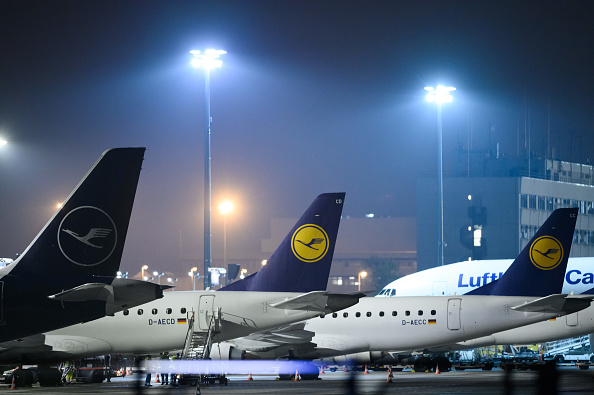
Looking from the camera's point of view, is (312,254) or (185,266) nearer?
(312,254)

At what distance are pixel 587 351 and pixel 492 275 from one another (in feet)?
41.4

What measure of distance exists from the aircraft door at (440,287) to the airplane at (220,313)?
25.3 meters

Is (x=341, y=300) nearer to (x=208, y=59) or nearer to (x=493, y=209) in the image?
(x=208, y=59)

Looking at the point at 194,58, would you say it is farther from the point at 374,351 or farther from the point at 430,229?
the point at 430,229

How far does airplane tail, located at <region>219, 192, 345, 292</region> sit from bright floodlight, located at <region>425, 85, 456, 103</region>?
148 feet

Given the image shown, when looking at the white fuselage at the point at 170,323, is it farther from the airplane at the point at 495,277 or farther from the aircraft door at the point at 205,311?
the airplane at the point at 495,277

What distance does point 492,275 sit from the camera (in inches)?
2318

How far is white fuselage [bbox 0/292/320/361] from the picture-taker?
34.2m

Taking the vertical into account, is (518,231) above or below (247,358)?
above

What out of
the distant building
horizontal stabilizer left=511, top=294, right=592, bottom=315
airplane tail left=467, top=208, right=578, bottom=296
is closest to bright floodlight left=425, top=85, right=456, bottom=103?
airplane tail left=467, top=208, right=578, bottom=296

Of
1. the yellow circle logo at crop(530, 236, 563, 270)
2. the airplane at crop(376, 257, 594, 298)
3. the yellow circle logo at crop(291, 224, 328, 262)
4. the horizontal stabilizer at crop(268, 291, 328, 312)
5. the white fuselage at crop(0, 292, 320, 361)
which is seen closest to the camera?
the horizontal stabilizer at crop(268, 291, 328, 312)

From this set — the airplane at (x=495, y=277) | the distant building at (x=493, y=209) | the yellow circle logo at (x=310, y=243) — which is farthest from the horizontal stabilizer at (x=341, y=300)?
the distant building at (x=493, y=209)

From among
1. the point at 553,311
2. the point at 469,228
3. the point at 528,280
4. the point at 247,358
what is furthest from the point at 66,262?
the point at 469,228

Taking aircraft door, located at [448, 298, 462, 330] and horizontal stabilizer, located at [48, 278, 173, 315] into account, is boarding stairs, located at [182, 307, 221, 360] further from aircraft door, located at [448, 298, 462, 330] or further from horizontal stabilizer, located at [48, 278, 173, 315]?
horizontal stabilizer, located at [48, 278, 173, 315]
